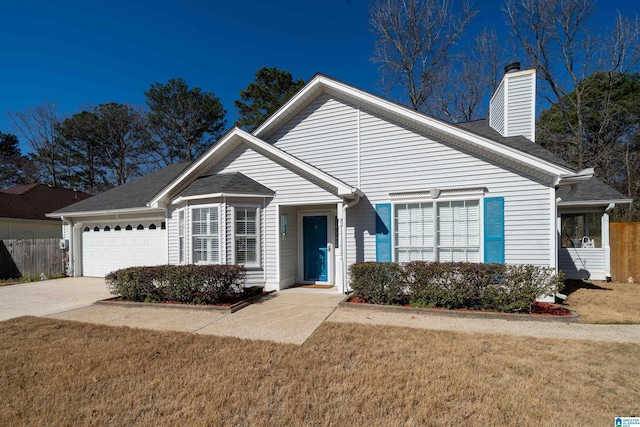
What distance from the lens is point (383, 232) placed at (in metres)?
8.38

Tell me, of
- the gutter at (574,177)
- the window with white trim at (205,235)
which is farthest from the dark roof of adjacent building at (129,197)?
the gutter at (574,177)

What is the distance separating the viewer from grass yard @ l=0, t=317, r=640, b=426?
9.70ft

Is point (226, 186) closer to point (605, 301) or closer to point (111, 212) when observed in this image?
point (111, 212)

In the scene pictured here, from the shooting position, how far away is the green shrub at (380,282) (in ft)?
22.2

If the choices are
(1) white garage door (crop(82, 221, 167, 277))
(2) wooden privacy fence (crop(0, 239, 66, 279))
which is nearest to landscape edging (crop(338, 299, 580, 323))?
(1) white garage door (crop(82, 221, 167, 277))

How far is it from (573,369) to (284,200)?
277 inches

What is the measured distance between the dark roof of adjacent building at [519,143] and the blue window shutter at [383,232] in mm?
2885

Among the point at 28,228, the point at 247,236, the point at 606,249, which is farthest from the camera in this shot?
the point at 28,228

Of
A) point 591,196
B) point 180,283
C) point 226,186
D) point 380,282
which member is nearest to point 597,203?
point 591,196

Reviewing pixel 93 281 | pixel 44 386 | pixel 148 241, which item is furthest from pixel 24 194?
pixel 44 386

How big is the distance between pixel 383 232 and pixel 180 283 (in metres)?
5.27

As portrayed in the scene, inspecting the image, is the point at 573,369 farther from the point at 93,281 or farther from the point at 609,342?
the point at 93,281

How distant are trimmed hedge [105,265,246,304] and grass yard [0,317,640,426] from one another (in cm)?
197

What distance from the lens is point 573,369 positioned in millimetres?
3838
